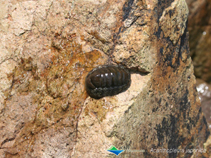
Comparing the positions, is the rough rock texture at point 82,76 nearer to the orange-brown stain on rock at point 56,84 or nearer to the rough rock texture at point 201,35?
the orange-brown stain on rock at point 56,84

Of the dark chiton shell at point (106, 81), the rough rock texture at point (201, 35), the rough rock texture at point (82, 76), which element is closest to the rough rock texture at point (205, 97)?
the rough rock texture at point (201, 35)

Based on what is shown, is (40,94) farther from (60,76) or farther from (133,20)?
(133,20)

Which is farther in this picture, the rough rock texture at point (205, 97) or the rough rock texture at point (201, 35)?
the rough rock texture at point (201, 35)

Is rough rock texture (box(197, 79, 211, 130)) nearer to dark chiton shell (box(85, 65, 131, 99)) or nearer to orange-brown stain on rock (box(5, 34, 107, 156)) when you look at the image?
dark chiton shell (box(85, 65, 131, 99))

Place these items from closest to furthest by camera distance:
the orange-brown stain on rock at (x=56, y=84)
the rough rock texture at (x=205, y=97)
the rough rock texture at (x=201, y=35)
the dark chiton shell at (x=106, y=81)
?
the dark chiton shell at (x=106, y=81) < the orange-brown stain on rock at (x=56, y=84) < the rough rock texture at (x=205, y=97) < the rough rock texture at (x=201, y=35)

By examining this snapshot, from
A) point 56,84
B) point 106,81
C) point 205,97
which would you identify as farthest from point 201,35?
point 56,84

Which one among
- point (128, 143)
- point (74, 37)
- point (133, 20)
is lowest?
point (128, 143)

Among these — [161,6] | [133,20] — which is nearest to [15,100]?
[133,20]
